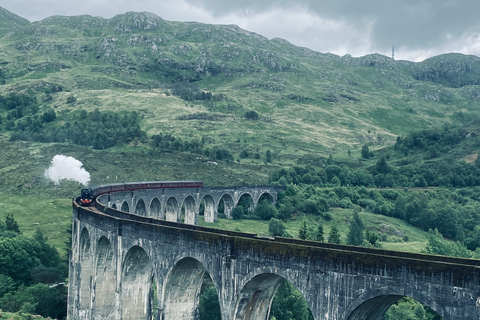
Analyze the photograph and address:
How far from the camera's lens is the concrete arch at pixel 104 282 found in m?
47.8

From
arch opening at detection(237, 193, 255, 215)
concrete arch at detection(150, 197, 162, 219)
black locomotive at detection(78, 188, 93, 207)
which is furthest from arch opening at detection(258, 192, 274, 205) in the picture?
black locomotive at detection(78, 188, 93, 207)

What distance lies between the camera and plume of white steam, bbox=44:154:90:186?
382 ft

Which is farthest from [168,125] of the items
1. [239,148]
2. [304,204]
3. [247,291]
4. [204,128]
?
[247,291]

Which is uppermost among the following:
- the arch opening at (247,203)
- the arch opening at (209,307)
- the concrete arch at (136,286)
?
the arch opening at (247,203)

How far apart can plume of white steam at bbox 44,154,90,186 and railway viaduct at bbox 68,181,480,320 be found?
63.8 meters

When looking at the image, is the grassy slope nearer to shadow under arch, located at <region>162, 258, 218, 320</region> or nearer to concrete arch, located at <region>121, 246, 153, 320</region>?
concrete arch, located at <region>121, 246, 153, 320</region>

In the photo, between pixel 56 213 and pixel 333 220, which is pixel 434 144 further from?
pixel 56 213

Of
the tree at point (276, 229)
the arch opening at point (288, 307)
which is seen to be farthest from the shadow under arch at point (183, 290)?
the tree at point (276, 229)

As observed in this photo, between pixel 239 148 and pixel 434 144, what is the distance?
68536 mm

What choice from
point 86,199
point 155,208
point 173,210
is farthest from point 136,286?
point 173,210

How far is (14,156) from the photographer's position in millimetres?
134500

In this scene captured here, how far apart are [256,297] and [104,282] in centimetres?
2232

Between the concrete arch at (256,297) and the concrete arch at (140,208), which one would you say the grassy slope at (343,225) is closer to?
the concrete arch at (140,208)

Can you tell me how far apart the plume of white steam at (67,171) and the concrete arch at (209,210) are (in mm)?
31172
